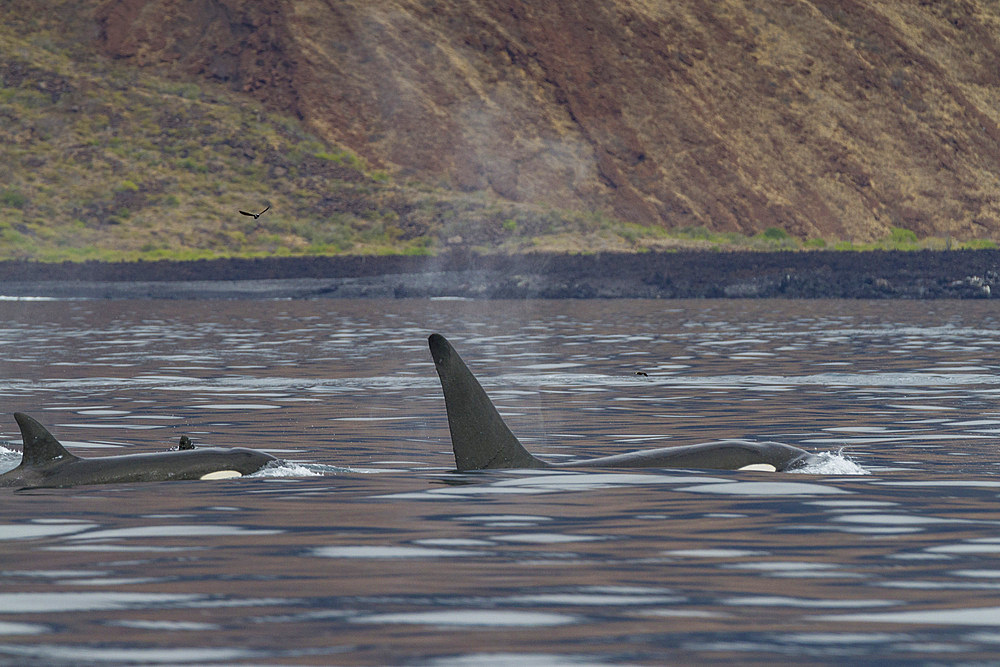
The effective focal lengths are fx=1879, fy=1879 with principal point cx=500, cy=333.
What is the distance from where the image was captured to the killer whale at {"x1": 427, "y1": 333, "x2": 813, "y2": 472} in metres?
16.2

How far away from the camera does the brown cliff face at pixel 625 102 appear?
135 m

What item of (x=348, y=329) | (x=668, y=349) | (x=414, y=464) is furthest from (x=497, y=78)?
(x=414, y=464)

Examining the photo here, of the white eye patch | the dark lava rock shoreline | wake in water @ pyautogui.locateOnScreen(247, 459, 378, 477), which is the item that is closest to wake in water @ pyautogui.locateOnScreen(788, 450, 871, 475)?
wake in water @ pyautogui.locateOnScreen(247, 459, 378, 477)

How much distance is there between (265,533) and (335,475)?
14.2 feet

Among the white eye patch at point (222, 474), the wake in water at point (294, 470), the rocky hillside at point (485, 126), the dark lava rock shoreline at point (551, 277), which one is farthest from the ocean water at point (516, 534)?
the rocky hillside at point (485, 126)

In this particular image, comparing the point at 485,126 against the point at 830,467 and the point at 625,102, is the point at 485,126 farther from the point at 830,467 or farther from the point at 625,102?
the point at 830,467

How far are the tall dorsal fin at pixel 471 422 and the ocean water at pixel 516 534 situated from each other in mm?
276

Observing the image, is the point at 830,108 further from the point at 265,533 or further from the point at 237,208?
the point at 265,533

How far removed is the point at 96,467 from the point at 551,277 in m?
92.1

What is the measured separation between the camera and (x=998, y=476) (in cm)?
1722

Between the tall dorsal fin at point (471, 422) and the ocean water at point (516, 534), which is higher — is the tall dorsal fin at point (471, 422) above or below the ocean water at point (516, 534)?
above

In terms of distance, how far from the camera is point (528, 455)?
17656 millimetres

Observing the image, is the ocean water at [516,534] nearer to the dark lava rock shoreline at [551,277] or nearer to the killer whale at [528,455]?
the killer whale at [528,455]

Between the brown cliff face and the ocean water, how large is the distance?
336 feet
